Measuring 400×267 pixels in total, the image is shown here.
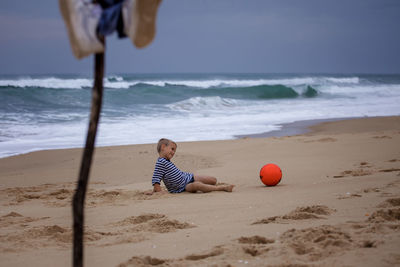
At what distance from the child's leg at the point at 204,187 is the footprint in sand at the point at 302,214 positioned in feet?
5.48

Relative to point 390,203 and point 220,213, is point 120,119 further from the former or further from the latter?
point 390,203

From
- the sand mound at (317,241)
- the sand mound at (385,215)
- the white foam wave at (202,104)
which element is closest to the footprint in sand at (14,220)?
the sand mound at (317,241)

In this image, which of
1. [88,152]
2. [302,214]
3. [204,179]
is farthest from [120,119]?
[88,152]

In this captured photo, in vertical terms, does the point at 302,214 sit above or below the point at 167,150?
below

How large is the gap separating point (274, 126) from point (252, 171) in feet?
25.7

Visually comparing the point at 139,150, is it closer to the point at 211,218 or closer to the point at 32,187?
the point at 32,187

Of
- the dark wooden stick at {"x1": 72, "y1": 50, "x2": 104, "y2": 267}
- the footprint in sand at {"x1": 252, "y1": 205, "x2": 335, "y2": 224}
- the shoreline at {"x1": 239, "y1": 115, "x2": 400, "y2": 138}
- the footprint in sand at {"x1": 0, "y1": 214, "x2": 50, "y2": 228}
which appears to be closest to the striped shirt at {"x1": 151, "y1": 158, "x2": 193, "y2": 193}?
the footprint in sand at {"x1": 0, "y1": 214, "x2": 50, "y2": 228}

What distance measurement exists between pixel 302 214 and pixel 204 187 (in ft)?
6.82

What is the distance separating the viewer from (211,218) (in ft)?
15.4

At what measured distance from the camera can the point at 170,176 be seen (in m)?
6.34

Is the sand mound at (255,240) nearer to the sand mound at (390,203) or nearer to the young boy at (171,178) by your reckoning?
the sand mound at (390,203)

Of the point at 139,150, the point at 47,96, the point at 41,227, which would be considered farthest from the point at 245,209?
the point at 47,96

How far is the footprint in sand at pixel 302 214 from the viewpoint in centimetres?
434

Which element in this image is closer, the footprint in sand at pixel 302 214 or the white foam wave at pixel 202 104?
the footprint in sand at pixel 302 214
